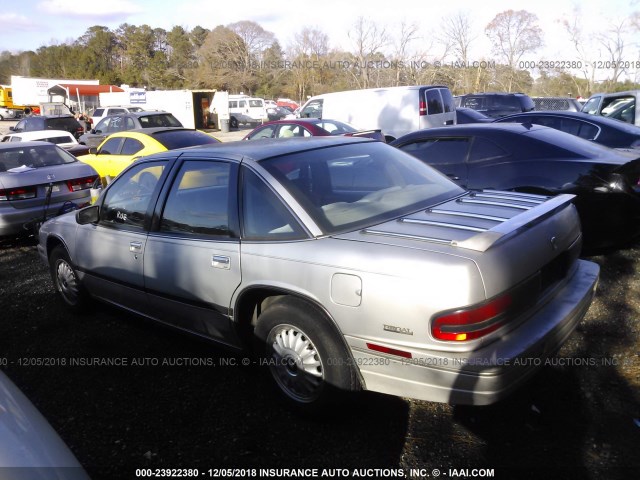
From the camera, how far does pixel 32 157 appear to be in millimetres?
8188

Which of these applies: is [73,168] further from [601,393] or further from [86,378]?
[601,393]

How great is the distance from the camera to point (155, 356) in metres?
4.10

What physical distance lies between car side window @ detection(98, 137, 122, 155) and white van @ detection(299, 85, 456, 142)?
6810mm

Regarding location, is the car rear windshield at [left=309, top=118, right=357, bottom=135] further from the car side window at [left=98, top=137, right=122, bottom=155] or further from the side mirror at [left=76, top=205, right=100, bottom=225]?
the side mirror at [left=76, top=205, right=100, bottom=225]

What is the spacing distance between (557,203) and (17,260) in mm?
6649

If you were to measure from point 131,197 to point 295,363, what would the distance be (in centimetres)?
211

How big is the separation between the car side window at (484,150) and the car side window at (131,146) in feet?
20.1

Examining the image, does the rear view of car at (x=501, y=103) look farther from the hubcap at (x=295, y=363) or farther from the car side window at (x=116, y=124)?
the hubcap at (x=295, y=363)

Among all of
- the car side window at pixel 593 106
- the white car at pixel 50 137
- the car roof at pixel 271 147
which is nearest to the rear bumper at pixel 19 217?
the car roof at pixel 271 147

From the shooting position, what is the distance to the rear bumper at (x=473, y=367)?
2.48 m

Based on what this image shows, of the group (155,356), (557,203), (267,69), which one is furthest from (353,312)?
(267,69)

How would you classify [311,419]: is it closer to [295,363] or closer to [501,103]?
[295,363]

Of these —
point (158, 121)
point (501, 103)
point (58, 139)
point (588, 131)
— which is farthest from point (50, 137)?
point (501, 103)

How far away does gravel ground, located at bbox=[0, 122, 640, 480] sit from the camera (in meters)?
2.77
